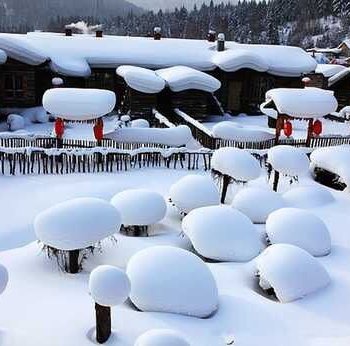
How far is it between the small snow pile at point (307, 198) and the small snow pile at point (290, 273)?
200 inches

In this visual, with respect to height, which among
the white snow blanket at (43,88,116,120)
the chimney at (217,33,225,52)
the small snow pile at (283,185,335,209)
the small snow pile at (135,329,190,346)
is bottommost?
the small snow pile at (283,185,335,209)

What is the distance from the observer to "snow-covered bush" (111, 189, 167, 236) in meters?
11.4

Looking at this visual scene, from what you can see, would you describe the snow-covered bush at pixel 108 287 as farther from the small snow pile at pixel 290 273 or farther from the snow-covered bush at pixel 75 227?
the small snow pile at pixel 290 273

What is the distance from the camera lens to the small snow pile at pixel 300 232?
35.6 ft

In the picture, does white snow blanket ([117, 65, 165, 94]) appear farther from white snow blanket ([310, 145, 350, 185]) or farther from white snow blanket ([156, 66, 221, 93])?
white snow blanket ([310, 145, 350, 185])

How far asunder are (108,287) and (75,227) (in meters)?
2.73

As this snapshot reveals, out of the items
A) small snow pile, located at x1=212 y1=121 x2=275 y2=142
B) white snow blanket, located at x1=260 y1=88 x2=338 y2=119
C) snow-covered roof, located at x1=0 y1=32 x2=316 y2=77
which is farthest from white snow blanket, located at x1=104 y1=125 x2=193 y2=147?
snow-covered roof, located at x1=0 y1=32 x2=316 y2=77

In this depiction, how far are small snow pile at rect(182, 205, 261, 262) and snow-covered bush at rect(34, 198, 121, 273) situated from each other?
1.98 meters

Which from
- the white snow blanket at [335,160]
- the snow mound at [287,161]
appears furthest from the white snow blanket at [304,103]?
the snow mound at [287,161]

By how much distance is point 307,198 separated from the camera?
14406 millimetres

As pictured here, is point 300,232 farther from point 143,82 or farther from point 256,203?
point 143,82

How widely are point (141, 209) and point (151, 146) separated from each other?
709 centimetres

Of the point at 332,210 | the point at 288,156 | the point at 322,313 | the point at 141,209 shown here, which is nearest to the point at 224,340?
the point at 322,313

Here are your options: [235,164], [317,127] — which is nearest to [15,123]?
[235,164]
